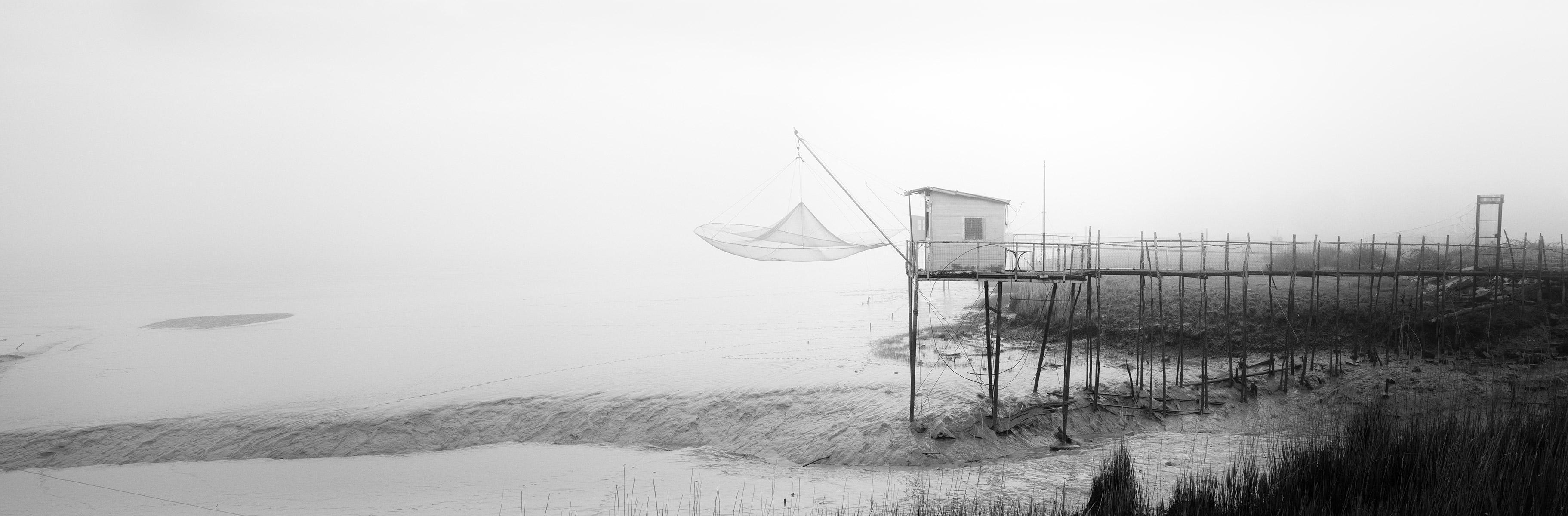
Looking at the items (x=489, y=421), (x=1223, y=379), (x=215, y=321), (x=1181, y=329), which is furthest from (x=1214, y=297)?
(x=215, y=321)

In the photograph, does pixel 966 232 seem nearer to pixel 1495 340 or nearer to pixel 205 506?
pixel 1495 340

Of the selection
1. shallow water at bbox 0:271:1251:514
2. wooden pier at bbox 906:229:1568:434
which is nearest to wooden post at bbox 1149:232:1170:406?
wooden pier at bbox 906:229:1568:434

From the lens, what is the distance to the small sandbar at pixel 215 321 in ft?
103

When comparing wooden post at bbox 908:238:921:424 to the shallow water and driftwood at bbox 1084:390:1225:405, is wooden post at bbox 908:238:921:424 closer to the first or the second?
the shallow water

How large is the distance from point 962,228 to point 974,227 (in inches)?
9.4

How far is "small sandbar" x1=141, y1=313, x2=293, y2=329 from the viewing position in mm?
31297

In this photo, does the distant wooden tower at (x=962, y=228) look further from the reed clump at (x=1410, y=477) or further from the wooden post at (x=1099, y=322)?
the reed clump at (x=1410, y=477)

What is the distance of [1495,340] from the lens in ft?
51.6

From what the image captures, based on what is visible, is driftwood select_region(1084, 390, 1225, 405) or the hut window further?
driftwood select_region(1084, 390, 1225, 405)

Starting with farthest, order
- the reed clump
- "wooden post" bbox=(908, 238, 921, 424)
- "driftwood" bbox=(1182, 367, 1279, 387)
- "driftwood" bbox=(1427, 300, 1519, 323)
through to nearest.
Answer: "driftwood" bbox=(1427, 300, 1519, 323), "driftwood" bbox=(1182, 367, 1279, 387), "wooden post" bbox=(908, 238, 921, 424), the reed clump

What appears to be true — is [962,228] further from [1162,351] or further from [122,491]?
[122,491]

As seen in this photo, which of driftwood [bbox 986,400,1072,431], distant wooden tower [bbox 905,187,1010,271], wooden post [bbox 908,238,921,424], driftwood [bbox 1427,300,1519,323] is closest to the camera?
wooden post [bbox 908,238,921,424]

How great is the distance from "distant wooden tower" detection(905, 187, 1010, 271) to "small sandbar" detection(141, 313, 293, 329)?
104 ft

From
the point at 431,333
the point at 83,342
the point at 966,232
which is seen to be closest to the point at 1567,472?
the point at 966,232
